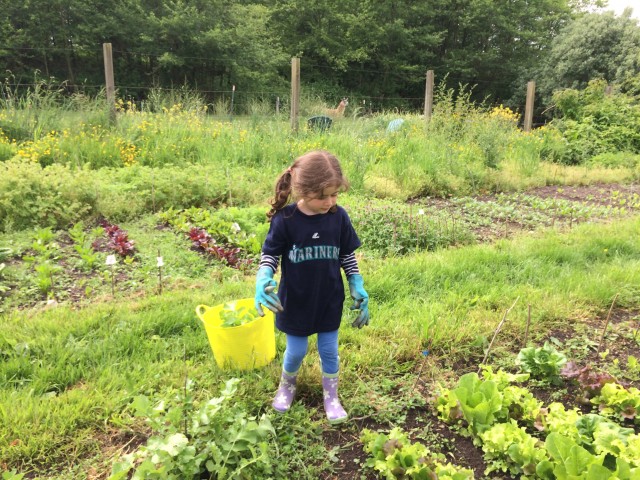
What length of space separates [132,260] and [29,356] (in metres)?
1.48

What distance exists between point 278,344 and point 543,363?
1556 mm

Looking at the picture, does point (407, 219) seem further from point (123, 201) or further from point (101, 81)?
point (101, 81)

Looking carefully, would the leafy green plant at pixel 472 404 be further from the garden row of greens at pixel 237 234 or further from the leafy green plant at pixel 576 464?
the garden row of greens at pixel 237 234

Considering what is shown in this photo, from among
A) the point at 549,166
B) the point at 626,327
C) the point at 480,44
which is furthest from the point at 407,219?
the point at 480,44

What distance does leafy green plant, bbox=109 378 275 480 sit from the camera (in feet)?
5.40

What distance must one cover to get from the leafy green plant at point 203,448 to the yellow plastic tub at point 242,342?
0.57 metres

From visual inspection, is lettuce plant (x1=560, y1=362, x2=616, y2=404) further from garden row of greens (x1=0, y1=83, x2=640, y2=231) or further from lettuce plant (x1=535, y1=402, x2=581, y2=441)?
garden row of greens (x1=0, y1=83, x2=640, y2=231)

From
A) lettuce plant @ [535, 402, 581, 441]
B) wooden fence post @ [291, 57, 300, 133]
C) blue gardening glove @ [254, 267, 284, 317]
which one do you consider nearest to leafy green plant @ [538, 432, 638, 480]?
lettuce plant @ [535, 402, 581, 441]

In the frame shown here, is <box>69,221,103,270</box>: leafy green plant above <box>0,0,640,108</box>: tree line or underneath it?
underneath

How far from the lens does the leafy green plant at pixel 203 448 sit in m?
1.65

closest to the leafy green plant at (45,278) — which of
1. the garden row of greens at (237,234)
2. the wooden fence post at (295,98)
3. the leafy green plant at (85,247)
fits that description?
the garden row of greens at (237,234)

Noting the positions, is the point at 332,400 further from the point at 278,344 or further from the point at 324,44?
the point at 324,44

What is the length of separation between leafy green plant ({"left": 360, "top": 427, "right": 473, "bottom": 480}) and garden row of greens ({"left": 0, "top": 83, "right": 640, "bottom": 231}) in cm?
→ 422

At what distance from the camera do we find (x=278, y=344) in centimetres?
292
